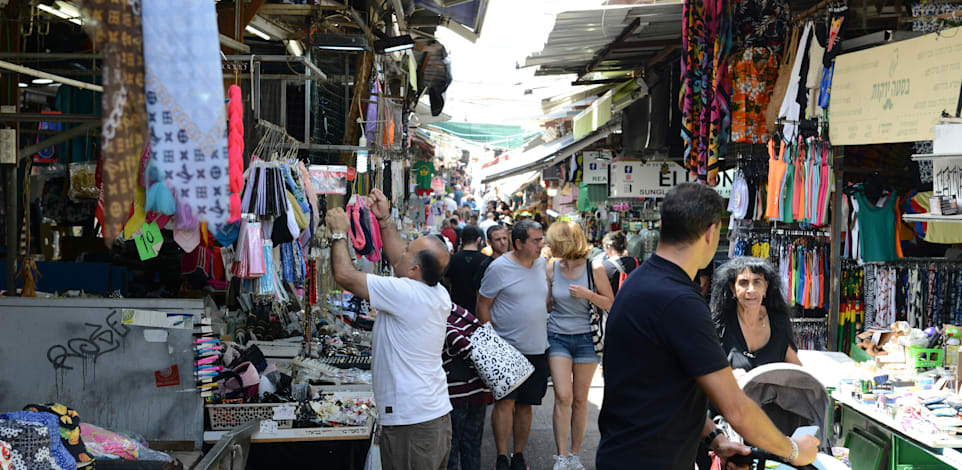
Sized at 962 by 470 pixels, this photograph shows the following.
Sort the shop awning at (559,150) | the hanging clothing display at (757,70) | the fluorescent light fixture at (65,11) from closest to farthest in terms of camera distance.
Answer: the fluorescent light fixture at (65,11), the hanging clothing display at (757,70), the shop awning at (559,150)

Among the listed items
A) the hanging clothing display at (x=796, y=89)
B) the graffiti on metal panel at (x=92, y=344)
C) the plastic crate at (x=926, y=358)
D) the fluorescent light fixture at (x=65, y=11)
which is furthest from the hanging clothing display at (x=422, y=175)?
the graffiti on metal panel at (x=92, y=344)

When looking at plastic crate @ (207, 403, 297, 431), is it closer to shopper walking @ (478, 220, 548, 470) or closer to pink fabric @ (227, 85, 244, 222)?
shopper walking @ (478, 220, 548, 470)

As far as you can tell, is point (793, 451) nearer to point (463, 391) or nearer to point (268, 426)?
point (463, 391)

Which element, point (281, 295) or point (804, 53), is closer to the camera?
point (281, 295)

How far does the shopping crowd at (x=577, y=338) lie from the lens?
8.89ft

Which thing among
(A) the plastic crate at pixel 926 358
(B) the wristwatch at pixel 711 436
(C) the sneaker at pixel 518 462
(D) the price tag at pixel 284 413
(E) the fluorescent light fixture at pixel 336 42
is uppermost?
(E) the fluorescent light fixture at pixel 336 42

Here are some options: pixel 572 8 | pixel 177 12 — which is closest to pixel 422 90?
pixel 572 8

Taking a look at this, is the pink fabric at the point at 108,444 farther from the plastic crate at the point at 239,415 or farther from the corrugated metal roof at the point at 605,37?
the corrugated metal roof at the point at 605,37

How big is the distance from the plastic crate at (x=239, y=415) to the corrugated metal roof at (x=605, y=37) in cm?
469

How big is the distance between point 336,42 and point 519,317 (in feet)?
9.91

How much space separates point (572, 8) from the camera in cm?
767

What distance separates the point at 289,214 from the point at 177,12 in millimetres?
2796

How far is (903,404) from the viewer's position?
192 inches

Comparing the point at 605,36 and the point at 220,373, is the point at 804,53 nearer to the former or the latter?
the point at 605,36
